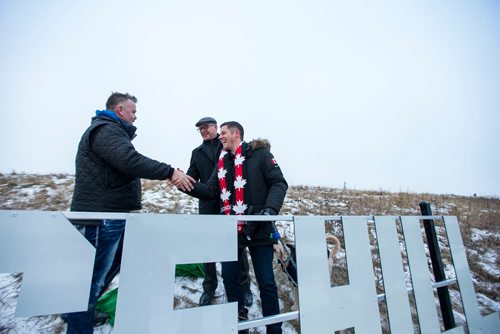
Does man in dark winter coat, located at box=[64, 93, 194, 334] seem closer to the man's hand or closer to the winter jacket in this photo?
the man's hand

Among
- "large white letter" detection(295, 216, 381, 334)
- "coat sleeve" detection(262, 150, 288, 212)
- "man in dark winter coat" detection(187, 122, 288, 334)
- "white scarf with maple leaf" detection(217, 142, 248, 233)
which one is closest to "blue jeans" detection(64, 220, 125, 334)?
"man in dark winter coat" detection(187, 122, 288, 334)

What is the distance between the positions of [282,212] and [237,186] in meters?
4.15

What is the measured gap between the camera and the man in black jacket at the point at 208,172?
3.00 m

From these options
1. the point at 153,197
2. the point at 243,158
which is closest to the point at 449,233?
the point at 243,158

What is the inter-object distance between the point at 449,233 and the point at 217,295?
322cm

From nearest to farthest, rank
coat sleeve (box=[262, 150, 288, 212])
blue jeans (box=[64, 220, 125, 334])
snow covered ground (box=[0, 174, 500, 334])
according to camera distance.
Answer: blue jeans (box=[64, 220, 125, 334]) → coat sleeve (box=[262, 150, 288, 212]) → snow covered ground (box=[0, 174, 500, 334])

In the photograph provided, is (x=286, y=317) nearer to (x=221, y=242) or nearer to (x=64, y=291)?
(x=221, y=242)

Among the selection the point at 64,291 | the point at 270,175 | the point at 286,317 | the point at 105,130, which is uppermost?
the point at 105,130

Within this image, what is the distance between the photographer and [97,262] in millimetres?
1938

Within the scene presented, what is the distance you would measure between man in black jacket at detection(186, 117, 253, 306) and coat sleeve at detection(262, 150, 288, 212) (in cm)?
93

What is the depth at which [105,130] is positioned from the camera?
2.08m

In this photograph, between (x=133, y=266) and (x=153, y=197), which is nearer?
(x=133, y=266)

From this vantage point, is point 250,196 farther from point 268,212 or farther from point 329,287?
point 329,287

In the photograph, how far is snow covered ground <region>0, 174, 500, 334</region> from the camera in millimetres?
2820
